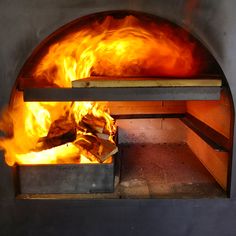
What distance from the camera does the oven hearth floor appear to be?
994mm

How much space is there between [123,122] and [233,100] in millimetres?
855

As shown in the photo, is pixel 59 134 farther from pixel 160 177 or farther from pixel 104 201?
pixel 160 177

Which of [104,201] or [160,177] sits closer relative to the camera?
[104,201]

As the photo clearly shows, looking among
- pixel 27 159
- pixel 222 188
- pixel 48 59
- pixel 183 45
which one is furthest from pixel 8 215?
pixel 183 45

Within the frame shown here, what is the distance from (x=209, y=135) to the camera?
1183 mm

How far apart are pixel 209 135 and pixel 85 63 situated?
2.15ft

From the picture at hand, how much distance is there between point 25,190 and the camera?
1.01m

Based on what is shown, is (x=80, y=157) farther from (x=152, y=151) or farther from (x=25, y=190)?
(x=152, y=151)

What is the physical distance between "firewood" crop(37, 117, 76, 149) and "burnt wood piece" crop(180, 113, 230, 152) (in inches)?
21.9

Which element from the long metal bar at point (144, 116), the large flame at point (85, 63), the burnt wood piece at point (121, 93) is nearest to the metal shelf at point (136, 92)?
the burnt wood piece at point (121, 93)

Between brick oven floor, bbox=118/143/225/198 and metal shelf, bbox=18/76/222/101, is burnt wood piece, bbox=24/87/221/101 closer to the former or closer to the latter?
metal shelf, bbox=18/76/222/101

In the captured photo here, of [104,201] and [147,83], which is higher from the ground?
[147,83]

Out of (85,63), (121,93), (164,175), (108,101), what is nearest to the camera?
(121,93)

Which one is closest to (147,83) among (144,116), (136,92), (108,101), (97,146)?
(136,92)
